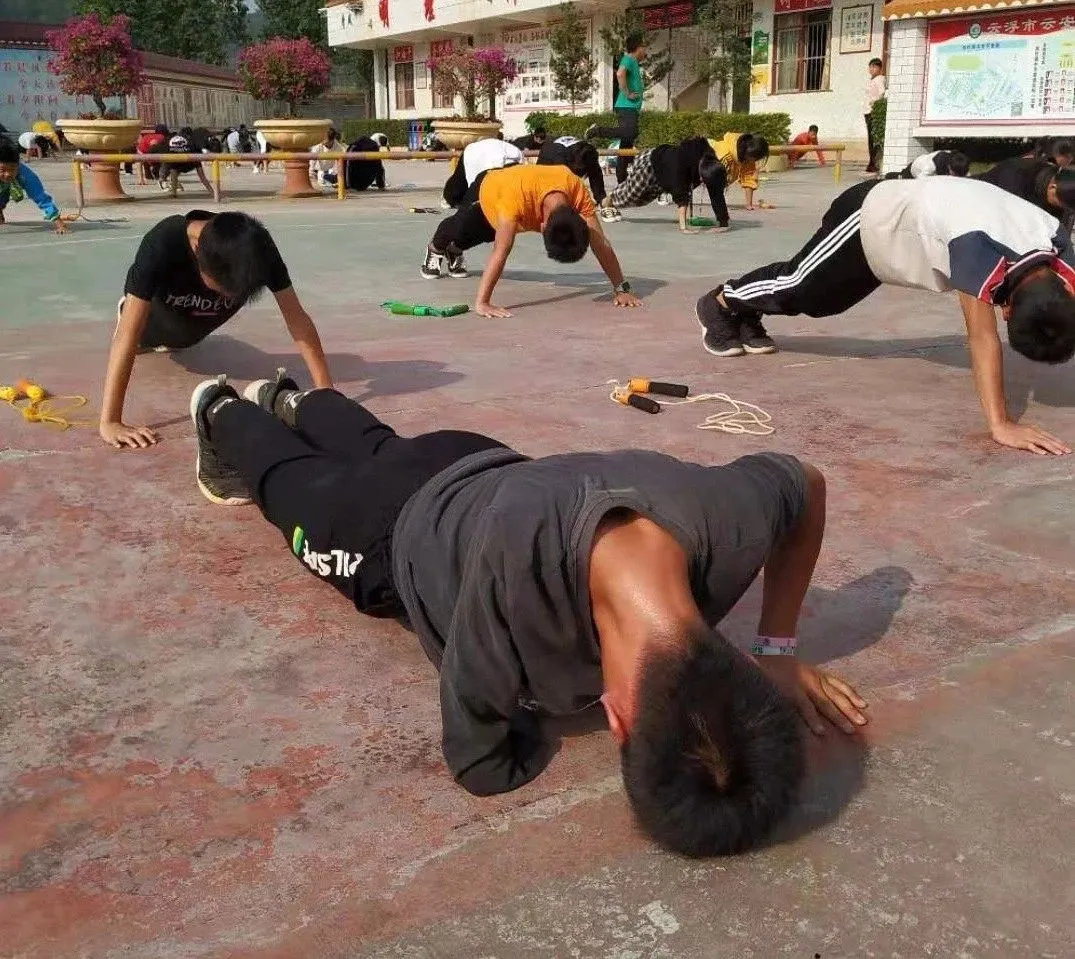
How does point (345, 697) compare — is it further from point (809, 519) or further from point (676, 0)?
point (676, 0)

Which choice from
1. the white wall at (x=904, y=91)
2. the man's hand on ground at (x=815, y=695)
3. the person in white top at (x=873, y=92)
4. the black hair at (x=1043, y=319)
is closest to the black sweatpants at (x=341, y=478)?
the man's hand on ground at (x=815, y=695)

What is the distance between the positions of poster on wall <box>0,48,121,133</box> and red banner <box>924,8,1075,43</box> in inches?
1163

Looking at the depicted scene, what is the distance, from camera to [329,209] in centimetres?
1234

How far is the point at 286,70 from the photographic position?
57.4 feet

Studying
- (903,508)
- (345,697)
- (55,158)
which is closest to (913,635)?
(903,508)

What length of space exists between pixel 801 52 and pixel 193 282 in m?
18.7

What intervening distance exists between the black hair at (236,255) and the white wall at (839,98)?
57.7 feet

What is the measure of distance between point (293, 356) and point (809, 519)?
3.52 meters

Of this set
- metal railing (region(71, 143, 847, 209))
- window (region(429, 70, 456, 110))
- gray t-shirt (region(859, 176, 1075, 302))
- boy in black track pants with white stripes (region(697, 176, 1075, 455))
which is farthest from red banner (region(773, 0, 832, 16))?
gray t-shirt (region(859, 176, 1075, 302))

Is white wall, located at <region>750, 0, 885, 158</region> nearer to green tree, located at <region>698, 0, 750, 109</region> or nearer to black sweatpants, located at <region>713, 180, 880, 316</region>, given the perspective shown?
green tree, located at <region>698, 0, 750, 109</region>

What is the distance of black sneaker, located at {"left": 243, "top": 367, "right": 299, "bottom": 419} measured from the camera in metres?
3.22

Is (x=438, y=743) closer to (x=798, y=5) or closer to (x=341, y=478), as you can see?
(x=341, y=478)

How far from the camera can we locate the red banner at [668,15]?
893 inches

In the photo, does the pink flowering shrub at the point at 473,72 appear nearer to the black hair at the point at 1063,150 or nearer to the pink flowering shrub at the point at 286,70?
the pink flowering shrub at the point at 286,70
